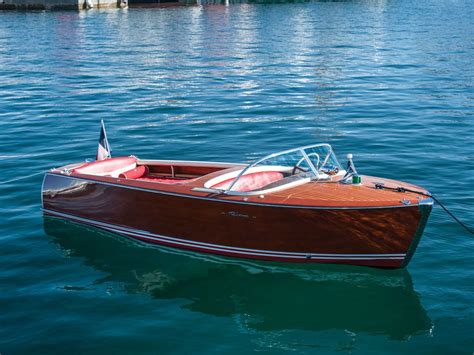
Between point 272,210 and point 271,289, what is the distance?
1.24 m

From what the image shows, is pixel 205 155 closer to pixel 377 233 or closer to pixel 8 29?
pixel 377 233

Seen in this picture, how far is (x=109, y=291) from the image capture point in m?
11.1

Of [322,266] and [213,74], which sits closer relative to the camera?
[322,266]

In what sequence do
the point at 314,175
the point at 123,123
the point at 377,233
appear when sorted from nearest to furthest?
the point at 377,233 < the point at 314,175 < the point at 123,123

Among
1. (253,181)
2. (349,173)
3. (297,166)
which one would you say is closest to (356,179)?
Result: (349,173)

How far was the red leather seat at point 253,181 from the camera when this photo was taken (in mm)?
11984

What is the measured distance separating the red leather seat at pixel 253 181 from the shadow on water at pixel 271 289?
1.25m

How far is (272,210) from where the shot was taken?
10.9 metres

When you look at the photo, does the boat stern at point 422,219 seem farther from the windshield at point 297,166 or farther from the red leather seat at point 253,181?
the red leather seat at point 253,181

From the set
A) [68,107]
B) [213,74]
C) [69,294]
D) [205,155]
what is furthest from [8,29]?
[69,294]

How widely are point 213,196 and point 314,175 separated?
70.0 inches

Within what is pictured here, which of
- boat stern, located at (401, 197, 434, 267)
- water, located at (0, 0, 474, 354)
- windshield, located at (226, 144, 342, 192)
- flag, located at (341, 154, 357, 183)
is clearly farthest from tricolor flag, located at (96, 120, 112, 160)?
boat stern, located at (401, 197, 434, 267)

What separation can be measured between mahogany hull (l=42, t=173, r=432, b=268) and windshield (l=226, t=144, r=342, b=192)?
722mm

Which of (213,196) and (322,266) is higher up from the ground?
(213,196)
